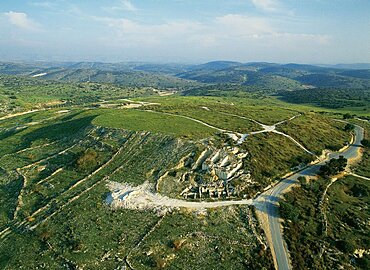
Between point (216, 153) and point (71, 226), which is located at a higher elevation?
point (216, 153)

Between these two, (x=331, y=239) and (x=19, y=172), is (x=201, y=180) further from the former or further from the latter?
(x=19, y=172)

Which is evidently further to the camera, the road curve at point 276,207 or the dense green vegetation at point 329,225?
the dense green vegetation at point 329,225

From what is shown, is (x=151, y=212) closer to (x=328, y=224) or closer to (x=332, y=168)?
(x=328, y=224)

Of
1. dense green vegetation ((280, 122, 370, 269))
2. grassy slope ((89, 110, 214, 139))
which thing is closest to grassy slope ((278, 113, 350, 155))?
dense green vegetation ((280, 122, 370, 269))

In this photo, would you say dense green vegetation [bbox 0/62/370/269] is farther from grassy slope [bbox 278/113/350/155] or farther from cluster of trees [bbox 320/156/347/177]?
grassy slope [bbox 278/113/350/155]

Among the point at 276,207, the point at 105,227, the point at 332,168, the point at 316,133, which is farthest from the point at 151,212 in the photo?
the point at 316,133

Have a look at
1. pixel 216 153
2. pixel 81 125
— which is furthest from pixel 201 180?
pixel 81 125

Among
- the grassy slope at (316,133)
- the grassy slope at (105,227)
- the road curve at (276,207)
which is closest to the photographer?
the grassy slope at (105,227)

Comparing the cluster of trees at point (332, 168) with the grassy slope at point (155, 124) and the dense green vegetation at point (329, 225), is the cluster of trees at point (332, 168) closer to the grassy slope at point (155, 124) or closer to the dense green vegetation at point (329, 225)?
the dense green vegetation at point (329, 225)

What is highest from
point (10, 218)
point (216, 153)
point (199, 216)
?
point (216, 153)

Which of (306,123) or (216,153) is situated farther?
(306,123)

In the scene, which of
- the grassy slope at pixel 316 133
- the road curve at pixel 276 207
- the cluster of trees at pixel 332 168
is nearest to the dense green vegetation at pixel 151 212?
the cluster of trees at pixel 332 168
